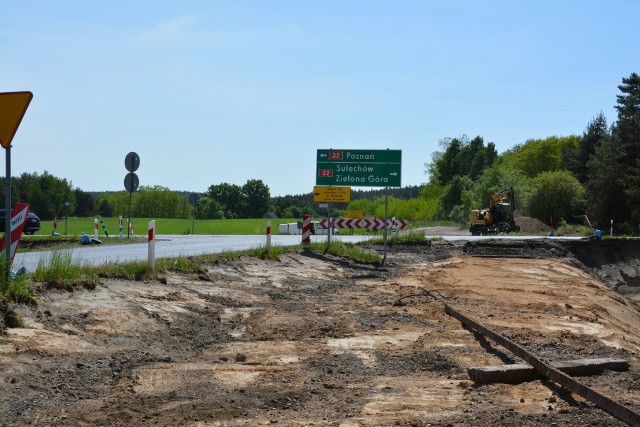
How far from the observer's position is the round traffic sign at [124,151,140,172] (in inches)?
1149

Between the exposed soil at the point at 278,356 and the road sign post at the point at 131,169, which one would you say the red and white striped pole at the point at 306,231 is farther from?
the exposed soil at the point at 278,356

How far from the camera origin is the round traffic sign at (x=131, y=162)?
95.8 ft

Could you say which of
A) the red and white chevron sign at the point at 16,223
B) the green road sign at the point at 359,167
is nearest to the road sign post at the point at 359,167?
the green road sign at the point at 359,167

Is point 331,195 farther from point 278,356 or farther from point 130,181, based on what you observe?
point 278,356

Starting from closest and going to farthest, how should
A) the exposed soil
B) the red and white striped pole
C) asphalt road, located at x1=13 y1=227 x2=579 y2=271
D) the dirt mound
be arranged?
1. the exposed soil
2. asphalt road, located at x1=13 y1=227 x2=579 y2=271
3. the red and white striped pole
4. the dirt mound

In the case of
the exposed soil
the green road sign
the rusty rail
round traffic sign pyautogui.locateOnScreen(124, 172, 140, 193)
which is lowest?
the exposed soil

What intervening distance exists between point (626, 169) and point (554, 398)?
2480 inches

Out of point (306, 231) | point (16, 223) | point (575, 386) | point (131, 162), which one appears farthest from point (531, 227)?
point (575, 386)

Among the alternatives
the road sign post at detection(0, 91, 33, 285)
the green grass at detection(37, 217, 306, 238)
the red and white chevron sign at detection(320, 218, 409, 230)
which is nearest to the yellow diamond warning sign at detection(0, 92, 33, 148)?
the road sign post at detection(0, 91, 33, 285)

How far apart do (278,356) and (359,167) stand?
19744mm

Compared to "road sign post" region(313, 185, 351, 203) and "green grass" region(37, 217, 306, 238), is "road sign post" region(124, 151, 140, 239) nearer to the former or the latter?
"road sign post" region(313, 185, 351, 203)

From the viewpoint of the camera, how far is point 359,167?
28.3m

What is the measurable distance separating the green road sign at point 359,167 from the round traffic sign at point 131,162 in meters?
6.83

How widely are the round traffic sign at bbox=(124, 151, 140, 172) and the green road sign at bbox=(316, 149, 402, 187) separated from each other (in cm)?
683
